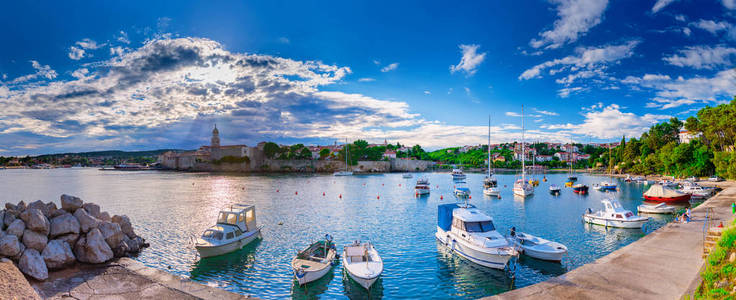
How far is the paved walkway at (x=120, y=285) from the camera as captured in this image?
418 inches

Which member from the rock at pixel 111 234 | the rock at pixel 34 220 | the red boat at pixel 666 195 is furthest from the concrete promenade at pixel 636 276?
the red boat at pixel 666 195

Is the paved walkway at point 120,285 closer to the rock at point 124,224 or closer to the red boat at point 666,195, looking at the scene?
the rock at point 124,224

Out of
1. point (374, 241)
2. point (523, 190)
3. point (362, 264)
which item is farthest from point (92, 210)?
point (523, 190)

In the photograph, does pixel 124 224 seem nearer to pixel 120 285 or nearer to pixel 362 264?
pixel 120 285

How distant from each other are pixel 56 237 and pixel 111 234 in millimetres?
2001

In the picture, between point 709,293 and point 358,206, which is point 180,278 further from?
point 358,206

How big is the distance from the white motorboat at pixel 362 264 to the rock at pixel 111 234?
37.8 ft

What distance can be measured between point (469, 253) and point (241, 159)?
123906 mm

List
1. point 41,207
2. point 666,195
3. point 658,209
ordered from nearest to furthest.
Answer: point 41,207 < point 658,209 < point 666,195

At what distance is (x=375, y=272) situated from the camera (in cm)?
1234

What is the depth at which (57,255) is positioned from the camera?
13188 millimetres

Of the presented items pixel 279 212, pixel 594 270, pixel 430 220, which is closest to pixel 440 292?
pixel 594 270

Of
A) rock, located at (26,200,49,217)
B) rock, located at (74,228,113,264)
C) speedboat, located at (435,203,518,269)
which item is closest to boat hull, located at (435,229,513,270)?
speedboat, located at (435,203,518,269)

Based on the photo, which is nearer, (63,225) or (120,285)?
(120,285)
